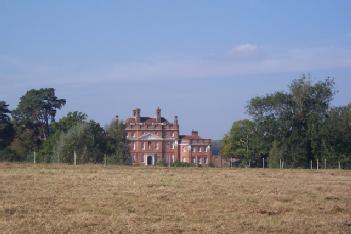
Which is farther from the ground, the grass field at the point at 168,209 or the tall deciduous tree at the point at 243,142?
the tall deciduous tree at the point at 243,142

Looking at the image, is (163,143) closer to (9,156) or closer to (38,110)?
(38,110)

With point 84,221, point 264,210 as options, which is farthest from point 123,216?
point 264,210

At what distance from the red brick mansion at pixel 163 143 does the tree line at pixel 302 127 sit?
53557mm

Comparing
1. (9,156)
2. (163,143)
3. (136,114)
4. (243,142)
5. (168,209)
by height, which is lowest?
(168,209)

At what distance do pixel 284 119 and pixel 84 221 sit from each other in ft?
222

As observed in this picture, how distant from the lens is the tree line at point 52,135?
68.1 m

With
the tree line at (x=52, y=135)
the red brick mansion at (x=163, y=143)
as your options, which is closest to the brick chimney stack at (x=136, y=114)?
the red brick mansion at (x=163, y=143)

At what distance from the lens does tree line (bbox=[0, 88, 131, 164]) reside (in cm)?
6812

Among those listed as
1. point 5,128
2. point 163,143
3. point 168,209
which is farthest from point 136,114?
point 168,209

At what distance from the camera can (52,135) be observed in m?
79.3

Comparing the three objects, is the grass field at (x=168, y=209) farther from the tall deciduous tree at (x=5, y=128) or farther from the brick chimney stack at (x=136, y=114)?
the brick chimney stack at (x=136, y=114)

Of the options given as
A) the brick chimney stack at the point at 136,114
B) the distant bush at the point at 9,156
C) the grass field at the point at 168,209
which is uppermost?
the brick chimney stack at the point at 136,114

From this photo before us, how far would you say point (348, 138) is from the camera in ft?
260

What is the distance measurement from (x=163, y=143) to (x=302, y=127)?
62081 mm
